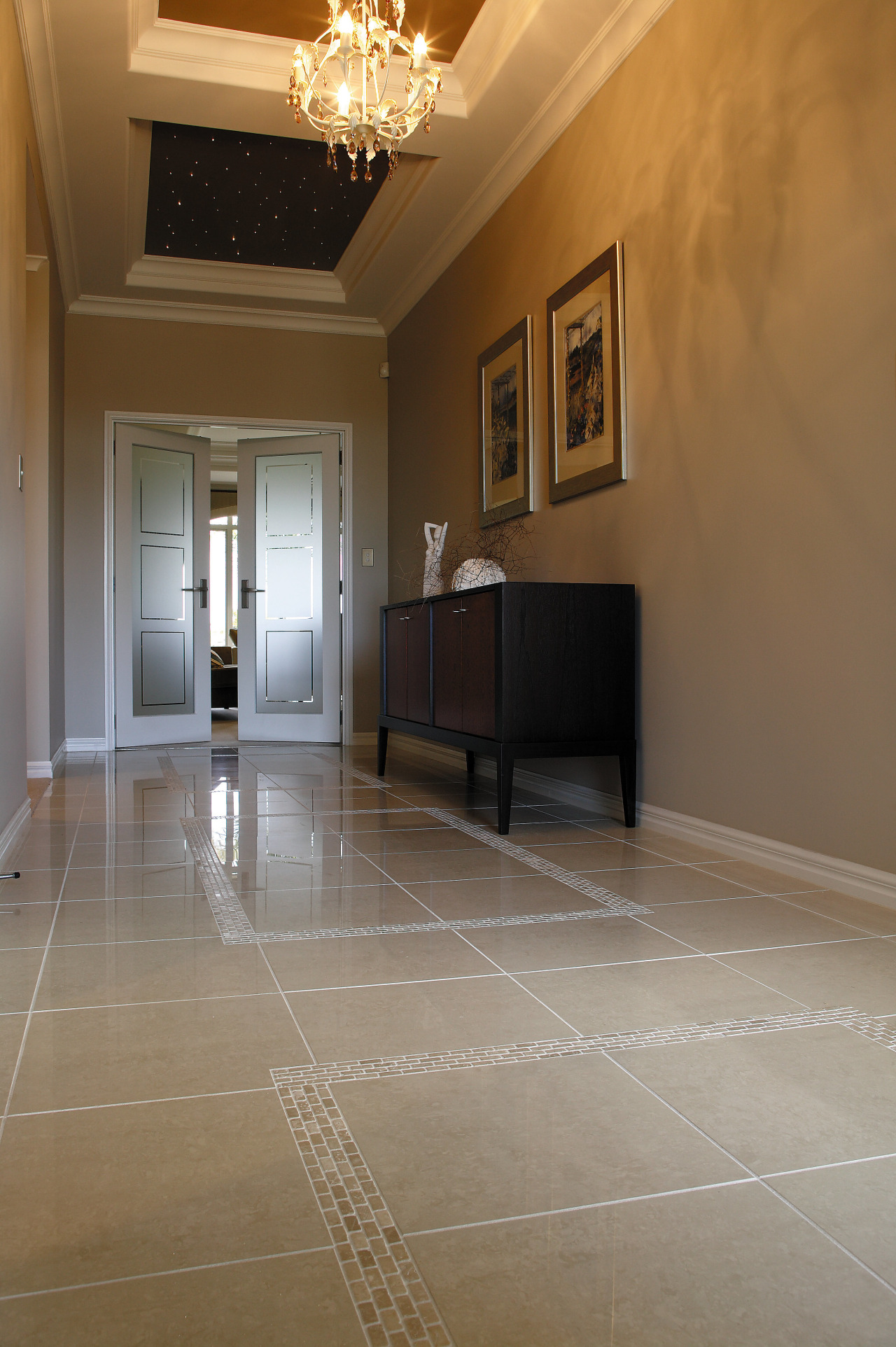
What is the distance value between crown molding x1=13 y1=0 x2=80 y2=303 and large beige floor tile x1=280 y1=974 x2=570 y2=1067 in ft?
11.6

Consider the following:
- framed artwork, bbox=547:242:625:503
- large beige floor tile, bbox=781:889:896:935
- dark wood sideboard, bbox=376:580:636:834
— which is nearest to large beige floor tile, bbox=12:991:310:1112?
large beige floor tile, bbox=781:889:896:935

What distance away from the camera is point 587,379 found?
3.89 m

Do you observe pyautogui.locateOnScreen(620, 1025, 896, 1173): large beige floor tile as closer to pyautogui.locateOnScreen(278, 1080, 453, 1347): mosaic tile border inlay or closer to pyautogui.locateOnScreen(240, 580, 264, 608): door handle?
pyautogui.locateOnScreen(278, 1080, 453, 1347): mosaic tile border inlay

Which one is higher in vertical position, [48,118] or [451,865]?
[48,118]

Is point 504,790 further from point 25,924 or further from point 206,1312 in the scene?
point 206,1312

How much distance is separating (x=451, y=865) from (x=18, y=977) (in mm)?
1351

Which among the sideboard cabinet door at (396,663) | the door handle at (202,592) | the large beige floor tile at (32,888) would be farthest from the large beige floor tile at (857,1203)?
the door handle at (202,592)

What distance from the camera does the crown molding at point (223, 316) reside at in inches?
255

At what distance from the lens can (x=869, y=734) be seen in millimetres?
2453

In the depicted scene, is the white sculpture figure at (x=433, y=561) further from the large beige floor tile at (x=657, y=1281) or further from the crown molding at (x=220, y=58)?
the large beige floor tile at (x=657, y=1281)

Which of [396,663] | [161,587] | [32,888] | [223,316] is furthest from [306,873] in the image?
[223,316]

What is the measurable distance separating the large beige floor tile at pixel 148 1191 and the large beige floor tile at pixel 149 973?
456 millimetres

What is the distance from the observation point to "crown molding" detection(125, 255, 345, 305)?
244 inches

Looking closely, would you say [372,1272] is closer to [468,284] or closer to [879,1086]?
[879,1086]
